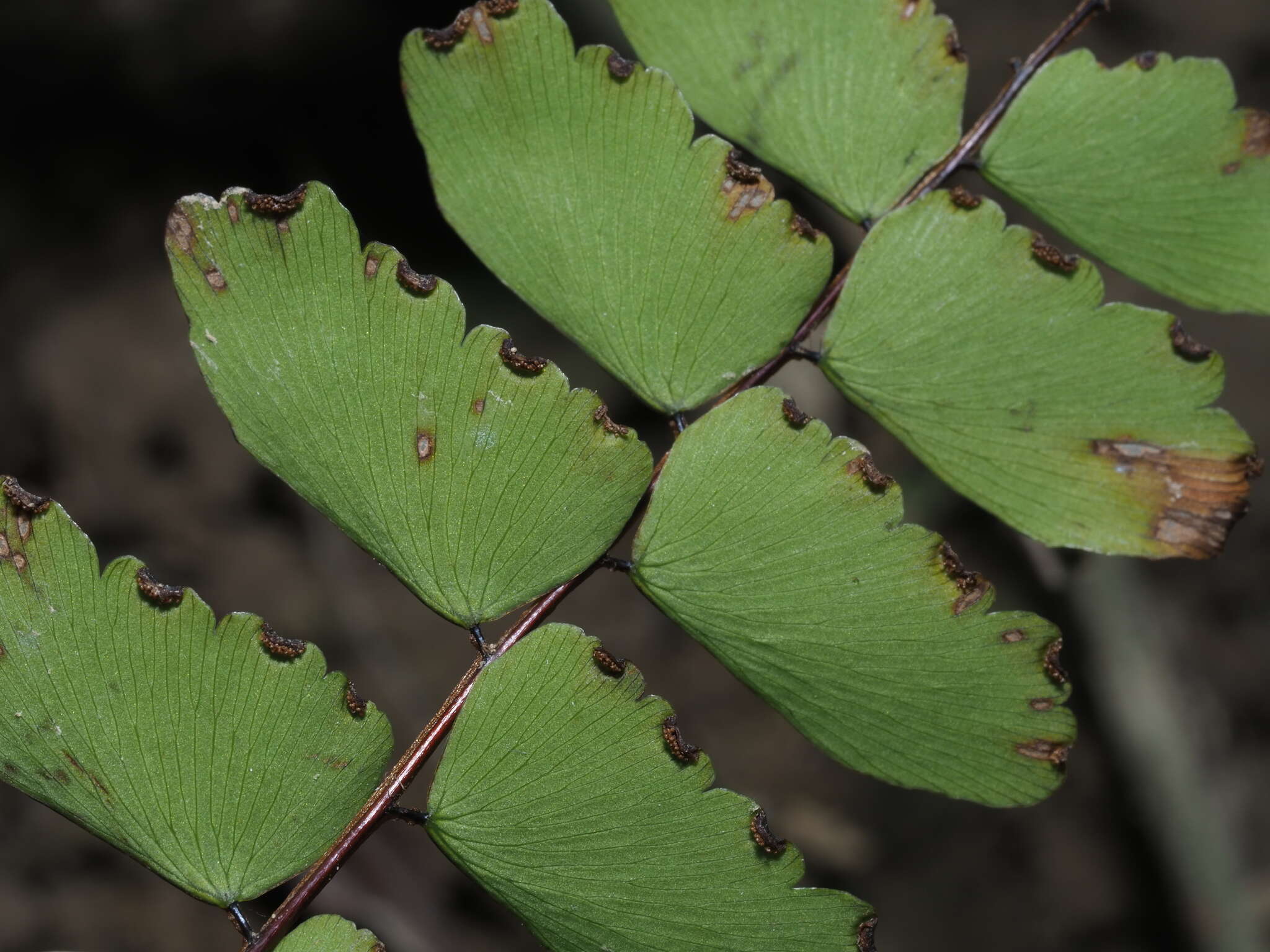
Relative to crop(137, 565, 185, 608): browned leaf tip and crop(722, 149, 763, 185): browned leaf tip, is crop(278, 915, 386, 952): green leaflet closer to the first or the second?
crop(137, 565, 185, 608): browned leaf tip

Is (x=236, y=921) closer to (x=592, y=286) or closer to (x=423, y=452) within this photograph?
(x=423, y=452)

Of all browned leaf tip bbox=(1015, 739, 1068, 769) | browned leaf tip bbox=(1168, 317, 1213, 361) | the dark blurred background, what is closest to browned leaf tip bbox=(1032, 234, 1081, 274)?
browned leaf tip bbox=(1168, 317, 1213, 361)

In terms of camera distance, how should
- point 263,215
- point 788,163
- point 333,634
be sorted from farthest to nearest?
point 333,634, point 788,163, point 263,215

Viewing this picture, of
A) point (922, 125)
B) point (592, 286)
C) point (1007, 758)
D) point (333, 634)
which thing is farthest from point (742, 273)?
point (333, 634)

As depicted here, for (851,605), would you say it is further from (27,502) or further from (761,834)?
Result: (27,502)

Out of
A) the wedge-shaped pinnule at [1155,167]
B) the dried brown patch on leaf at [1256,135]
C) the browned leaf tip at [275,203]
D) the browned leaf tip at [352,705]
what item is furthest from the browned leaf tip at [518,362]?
the dried brown patch on leaf at [1256,135]

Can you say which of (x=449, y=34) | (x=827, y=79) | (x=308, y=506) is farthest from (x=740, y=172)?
(x=308, y=506)

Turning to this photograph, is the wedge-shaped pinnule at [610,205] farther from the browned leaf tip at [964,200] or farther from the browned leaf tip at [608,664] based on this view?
the browned leaf tip at [608,664]
